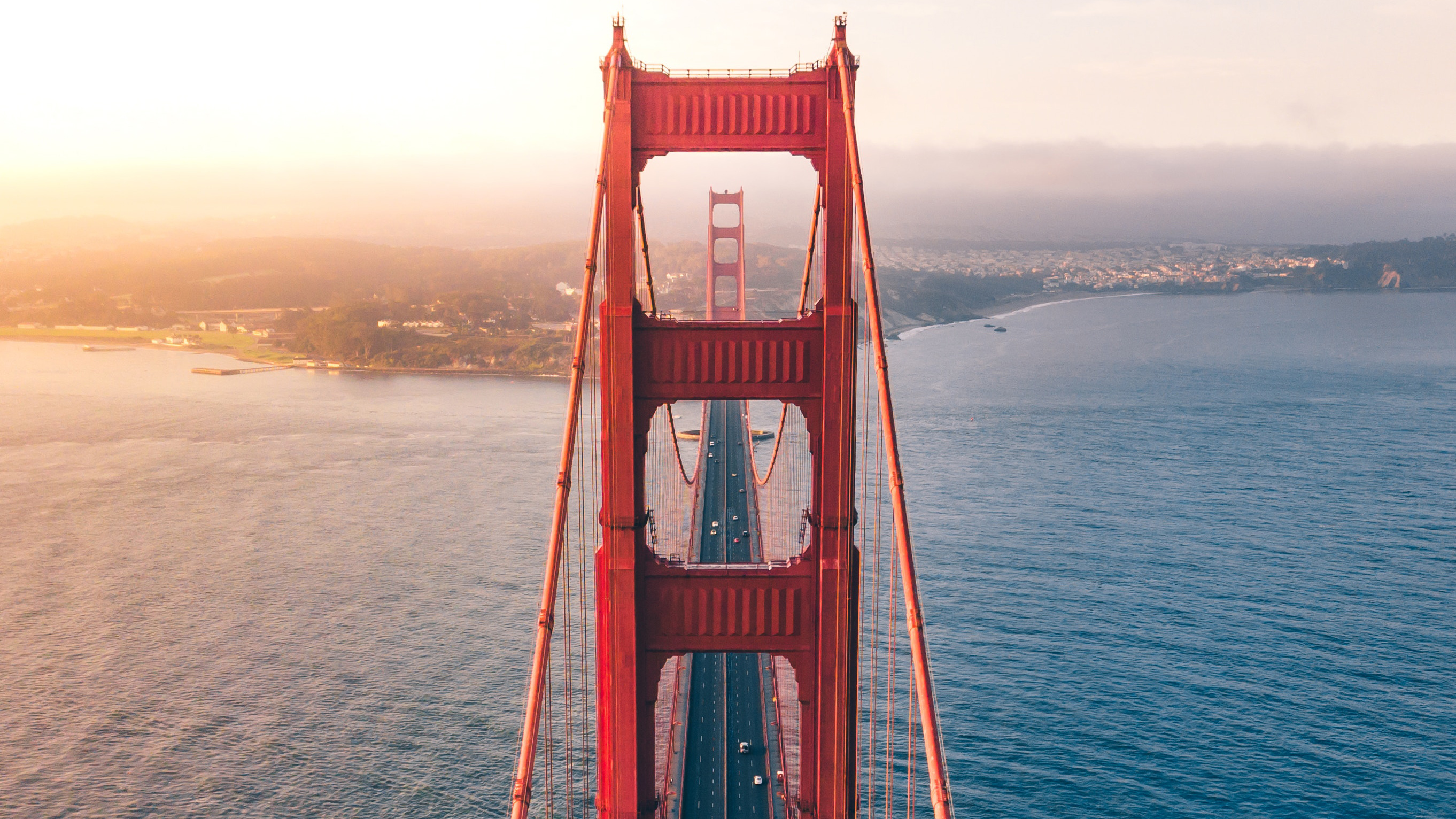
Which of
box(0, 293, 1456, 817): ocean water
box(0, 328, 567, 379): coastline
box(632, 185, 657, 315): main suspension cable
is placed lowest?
box(0, 293, 1456, 817): ocean water

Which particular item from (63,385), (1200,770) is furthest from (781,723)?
(63,385)

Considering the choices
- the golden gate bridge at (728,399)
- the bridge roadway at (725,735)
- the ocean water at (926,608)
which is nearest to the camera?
the golden gate bridge at (728,399)

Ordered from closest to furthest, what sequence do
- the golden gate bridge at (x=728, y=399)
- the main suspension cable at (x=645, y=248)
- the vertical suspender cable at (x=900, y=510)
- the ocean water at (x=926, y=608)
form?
the vertical suspender cable at (x=900, y=510)
the golden gate bridge at (x=728, y=399)
the main suspension cable at (x=645, y=248)
the ocean water at (x=926, y=608)

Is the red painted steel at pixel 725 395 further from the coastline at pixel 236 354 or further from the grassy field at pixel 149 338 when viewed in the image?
the grassy field at pixel 149 338

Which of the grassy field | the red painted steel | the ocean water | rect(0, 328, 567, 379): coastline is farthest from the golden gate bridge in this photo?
the grassy field

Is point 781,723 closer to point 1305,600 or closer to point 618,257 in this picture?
point 618,257

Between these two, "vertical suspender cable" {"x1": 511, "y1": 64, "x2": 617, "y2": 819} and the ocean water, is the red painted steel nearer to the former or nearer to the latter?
"vertical suspender cable" {"x1": 511, "y1": 64, "x2": 617, "y2": 819}

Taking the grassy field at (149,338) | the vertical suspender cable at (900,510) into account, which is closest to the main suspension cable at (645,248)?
the vertical suspender cable at (900,510)

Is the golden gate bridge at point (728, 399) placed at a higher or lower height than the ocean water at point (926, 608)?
higher
